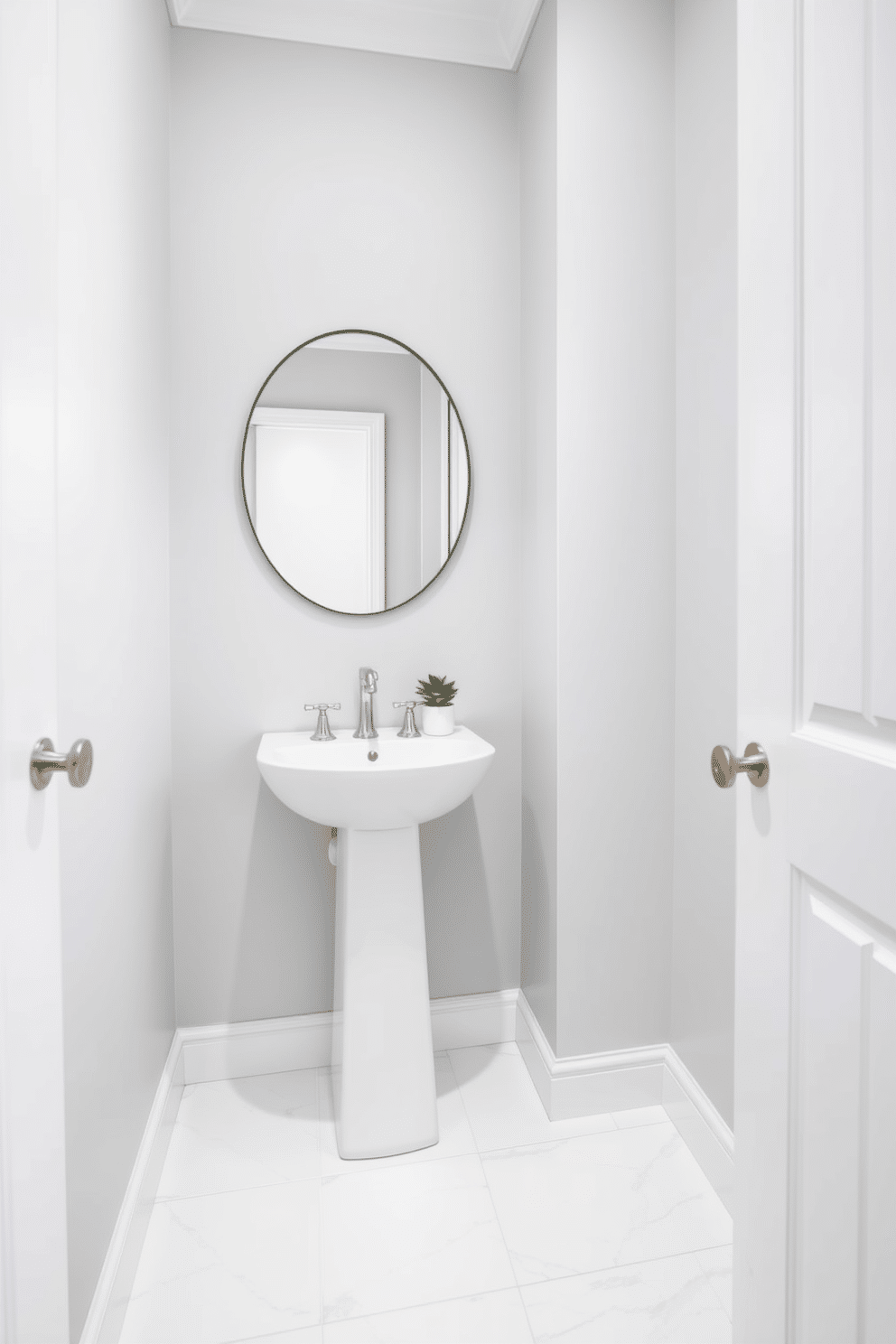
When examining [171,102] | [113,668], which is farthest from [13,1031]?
[171,102]

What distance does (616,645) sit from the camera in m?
1.73

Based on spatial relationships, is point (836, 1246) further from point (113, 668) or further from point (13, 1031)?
point (113, 668)

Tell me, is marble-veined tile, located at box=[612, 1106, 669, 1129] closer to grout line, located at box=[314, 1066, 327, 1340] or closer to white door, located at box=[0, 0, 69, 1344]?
grout line, located at box=[314, 1066, 327, 1340]

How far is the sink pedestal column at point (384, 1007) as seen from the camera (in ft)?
5.41

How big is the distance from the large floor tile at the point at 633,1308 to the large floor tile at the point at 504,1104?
0.36 m

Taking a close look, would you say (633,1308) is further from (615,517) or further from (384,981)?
(615,517)

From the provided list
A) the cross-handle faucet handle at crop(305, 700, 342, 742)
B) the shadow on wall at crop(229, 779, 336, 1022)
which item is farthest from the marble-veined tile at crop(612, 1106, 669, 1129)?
the cross-handle faucet handle at crop(305, 700, 342, 742)

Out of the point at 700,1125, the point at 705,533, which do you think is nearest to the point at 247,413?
the point at 705,533

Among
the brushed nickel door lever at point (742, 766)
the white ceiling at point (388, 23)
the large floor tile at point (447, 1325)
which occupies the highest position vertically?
the white ceiling at point (388, 23)

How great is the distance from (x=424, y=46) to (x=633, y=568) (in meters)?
1.38

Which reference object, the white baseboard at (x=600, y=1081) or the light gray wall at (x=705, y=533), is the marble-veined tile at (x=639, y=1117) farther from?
the light gray wall at (x=705, y=533)

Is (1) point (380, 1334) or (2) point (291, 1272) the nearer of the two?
(1) point (380, 1334)

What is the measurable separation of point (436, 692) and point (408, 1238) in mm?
1113

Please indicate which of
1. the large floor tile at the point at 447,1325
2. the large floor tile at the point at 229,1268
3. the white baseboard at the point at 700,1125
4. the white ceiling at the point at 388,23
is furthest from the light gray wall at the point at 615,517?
the large floor tile at the point at 229,1268
